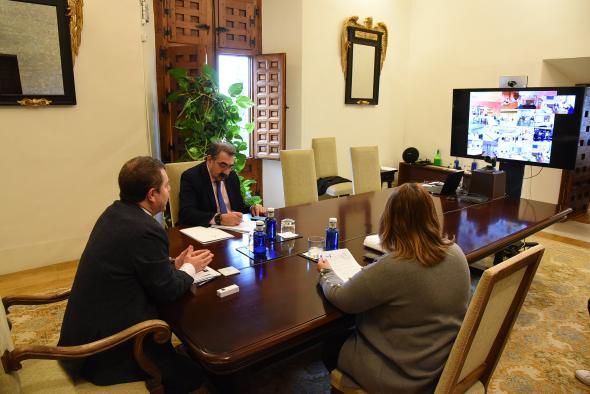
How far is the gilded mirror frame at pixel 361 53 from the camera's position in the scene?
5.29m

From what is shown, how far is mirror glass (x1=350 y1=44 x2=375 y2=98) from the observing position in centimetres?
544

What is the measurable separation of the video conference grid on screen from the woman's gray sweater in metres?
2.70

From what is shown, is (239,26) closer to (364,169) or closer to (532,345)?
(364,169)

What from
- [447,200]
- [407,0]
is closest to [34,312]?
[447,200]

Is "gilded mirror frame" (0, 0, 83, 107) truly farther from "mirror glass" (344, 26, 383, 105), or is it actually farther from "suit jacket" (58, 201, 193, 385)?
"mirror glass" (344, 26, 383, 105)

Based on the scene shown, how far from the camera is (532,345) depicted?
2531mm

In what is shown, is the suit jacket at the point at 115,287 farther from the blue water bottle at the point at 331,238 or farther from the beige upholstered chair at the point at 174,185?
the beige upholstered chair at the point at 174,185

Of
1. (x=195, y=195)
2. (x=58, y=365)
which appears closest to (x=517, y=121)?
(x=195, y=195)

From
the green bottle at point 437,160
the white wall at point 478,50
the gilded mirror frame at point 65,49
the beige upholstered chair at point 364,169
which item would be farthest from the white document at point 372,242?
the green bottle at point 437,160

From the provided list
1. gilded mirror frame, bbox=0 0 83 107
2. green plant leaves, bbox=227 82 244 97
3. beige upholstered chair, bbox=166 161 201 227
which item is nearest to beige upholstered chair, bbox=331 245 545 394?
beige upholstered chair, bbox=166 161 201 227

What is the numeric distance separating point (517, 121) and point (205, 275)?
10.3ft

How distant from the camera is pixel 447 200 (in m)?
3.30

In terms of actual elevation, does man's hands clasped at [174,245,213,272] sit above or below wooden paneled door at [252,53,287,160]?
below

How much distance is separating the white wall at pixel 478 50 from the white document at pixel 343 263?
405 centimetres
